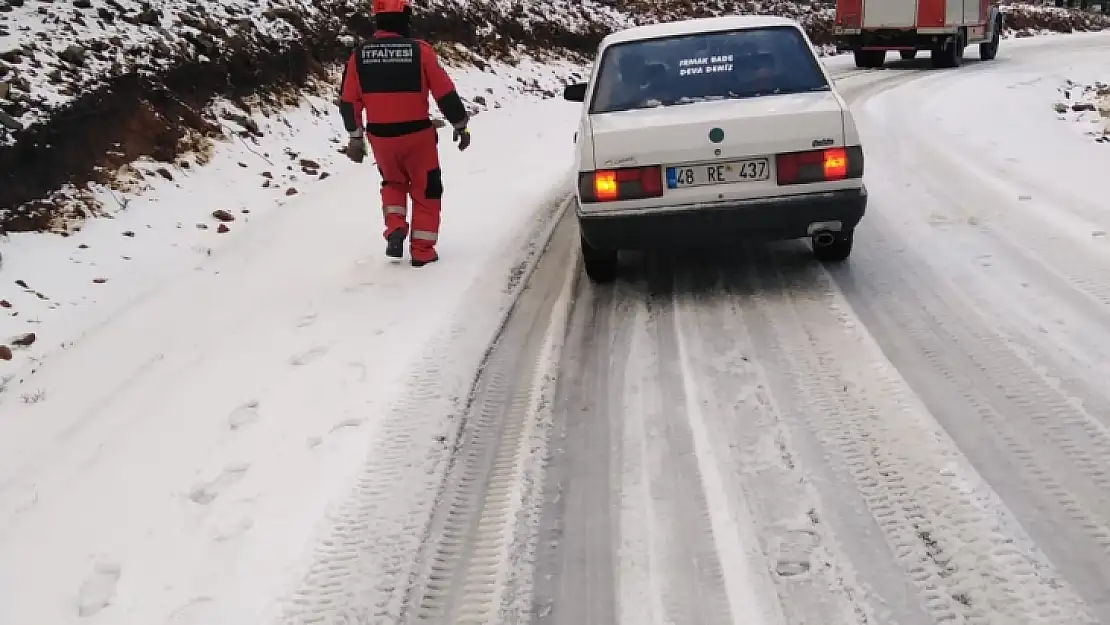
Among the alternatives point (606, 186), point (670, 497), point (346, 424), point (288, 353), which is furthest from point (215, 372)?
point (670, 497)

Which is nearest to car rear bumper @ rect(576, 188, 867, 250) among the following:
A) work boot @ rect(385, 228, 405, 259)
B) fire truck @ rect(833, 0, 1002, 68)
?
work boot @ rect(385, 228, 405, 259)

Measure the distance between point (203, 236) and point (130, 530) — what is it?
14.7 ft

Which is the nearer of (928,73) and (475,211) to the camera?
(475,211)

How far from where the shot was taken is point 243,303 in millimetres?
5789

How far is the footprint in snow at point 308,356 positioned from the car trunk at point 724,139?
5.93ft

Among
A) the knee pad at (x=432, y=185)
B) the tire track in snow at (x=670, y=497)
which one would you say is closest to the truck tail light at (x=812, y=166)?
the tire track in snow at (x=670, y=497)

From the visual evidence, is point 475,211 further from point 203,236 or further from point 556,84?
point 556,84

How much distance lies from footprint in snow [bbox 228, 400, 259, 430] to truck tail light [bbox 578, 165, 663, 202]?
83.1 inches

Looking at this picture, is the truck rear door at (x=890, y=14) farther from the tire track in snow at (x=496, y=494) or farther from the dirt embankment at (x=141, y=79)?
the tire track in snow at (x=496, y=494)

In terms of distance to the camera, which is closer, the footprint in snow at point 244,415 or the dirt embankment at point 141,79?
the footprint in snow at point 244,415

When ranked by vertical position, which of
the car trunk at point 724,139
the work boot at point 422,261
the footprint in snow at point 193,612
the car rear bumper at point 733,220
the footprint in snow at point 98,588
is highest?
the car trunk at point 724,139

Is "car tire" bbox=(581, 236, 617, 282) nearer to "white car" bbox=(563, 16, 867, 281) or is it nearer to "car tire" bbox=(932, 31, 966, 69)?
"white car" bbox=(563, 16, 867, 281)

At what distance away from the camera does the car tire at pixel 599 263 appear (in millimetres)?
5391

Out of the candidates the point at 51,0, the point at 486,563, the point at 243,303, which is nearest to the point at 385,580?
the point at 486,563
